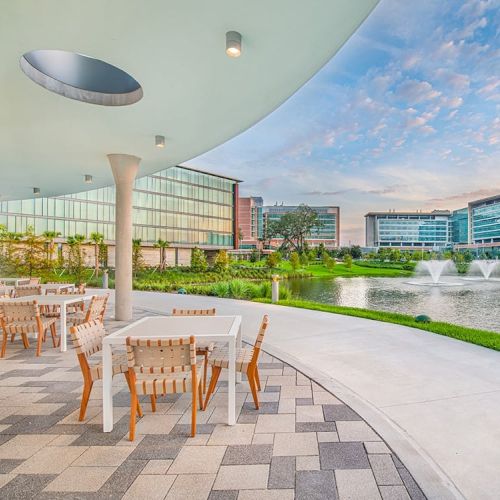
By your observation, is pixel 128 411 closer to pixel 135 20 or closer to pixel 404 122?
pixel 135 20

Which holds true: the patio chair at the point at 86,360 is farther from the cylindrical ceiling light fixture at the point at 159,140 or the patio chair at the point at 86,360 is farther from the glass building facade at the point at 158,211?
the glass building facade at the point at 158,211

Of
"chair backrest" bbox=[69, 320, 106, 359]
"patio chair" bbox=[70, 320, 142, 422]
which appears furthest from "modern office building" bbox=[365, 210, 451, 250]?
"patio chair" bbox=[70, 320, 142, 422]

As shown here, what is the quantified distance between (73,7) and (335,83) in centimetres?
2679

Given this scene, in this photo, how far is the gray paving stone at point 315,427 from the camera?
3.35 m

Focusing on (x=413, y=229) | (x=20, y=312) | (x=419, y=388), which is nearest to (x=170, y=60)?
(x=20, y=312)

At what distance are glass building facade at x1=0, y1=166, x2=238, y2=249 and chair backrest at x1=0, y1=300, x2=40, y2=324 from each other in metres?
33.6

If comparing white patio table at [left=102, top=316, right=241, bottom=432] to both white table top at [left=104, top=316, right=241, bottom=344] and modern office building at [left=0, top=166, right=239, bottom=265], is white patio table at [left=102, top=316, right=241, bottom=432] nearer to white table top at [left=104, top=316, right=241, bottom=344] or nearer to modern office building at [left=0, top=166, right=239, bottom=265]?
white table top at [left=104, top=316, right=241, bottom=344]

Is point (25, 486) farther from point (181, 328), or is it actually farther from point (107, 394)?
point (181, 328)

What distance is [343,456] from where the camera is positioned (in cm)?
288

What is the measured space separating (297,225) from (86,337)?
6759 centimetres

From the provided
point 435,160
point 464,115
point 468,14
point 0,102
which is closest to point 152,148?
point 0,102

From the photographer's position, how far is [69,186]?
42.5 ft

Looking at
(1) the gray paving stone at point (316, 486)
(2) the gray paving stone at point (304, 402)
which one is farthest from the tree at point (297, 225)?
(1) the gray paving stone at point (316, 486)

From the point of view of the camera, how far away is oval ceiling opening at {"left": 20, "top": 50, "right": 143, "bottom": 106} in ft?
18.0
